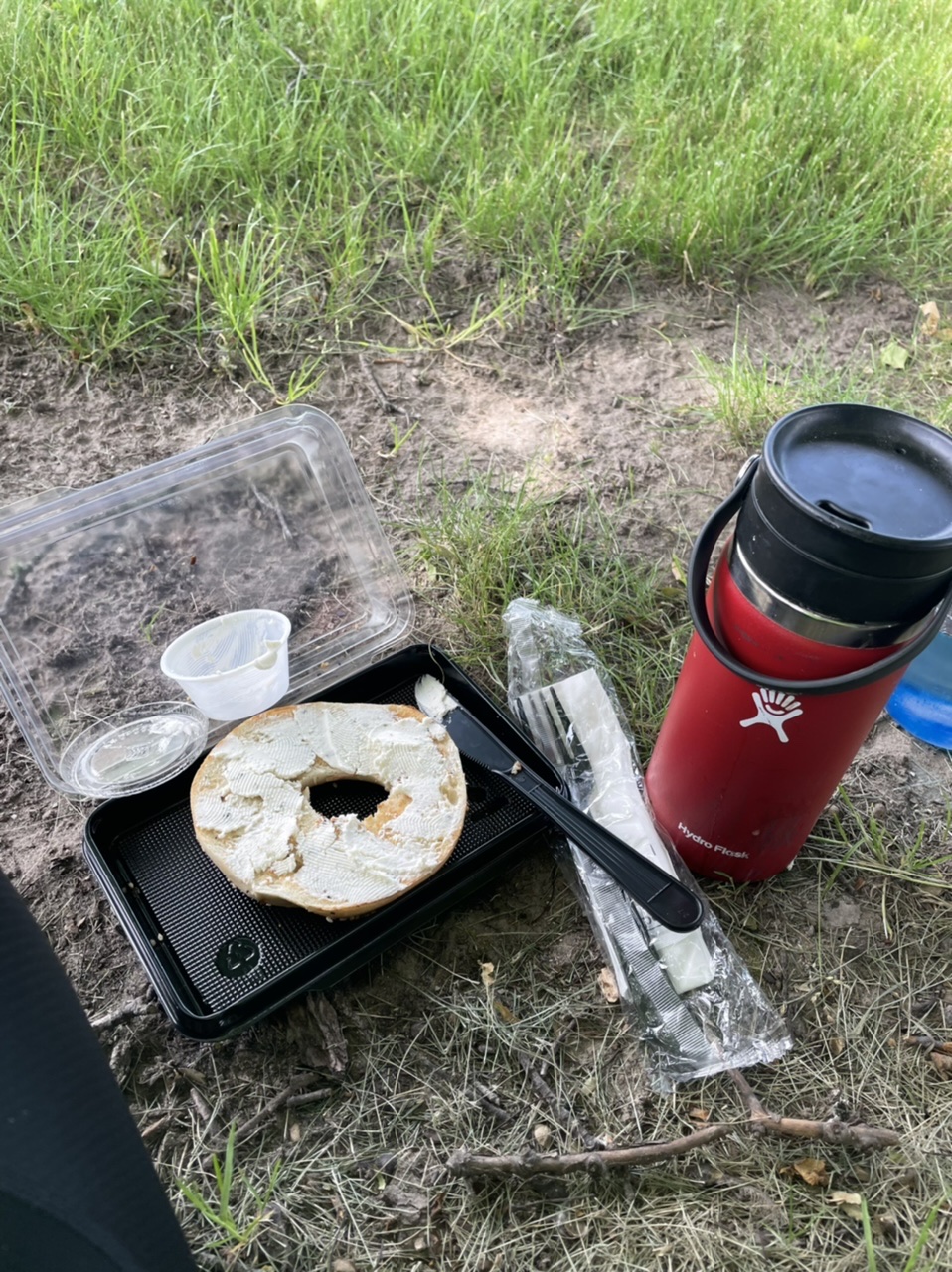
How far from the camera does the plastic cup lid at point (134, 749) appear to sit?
63.6 inches

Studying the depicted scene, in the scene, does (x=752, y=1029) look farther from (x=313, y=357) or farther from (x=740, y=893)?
(x=313, y=357)

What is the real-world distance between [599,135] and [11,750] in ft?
8.76

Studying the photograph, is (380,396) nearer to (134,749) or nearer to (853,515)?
(134,749)

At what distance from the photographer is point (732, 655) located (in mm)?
1314

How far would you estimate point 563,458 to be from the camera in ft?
7.57

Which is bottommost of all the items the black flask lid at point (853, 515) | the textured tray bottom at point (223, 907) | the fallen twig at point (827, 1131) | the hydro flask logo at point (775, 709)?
the fallen twig at point (827, 1131)

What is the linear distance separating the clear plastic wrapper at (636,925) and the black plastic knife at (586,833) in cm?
11

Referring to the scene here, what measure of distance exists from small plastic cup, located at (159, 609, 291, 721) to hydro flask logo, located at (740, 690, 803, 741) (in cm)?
88

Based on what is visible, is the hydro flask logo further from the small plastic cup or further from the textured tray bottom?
the small plastic cup

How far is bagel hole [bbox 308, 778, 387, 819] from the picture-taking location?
1587mm

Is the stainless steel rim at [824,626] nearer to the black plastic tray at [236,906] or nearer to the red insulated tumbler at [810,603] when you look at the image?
the red insulated tumbler at [810,603]

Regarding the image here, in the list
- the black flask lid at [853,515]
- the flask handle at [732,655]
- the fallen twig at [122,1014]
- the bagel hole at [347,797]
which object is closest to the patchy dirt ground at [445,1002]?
the fallen twig at [122,1014]

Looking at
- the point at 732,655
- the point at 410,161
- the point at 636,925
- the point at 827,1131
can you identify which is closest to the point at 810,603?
the point at 732,655

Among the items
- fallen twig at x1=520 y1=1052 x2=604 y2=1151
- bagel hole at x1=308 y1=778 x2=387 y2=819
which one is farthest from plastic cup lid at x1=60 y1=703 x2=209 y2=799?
fallen twig at x1=520 y1=1052 x2=604 y2=1151
